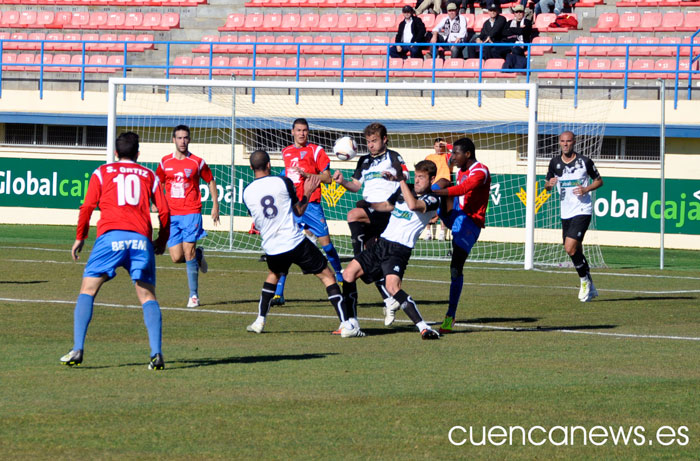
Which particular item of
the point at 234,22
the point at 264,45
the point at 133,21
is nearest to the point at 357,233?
the point at 264,45

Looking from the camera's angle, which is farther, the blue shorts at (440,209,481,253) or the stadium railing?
the stadium railing

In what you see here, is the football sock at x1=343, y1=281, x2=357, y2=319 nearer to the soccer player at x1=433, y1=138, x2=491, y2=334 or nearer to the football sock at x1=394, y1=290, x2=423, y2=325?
the football sock at x1=394, y1=290, x2=423, y2=325

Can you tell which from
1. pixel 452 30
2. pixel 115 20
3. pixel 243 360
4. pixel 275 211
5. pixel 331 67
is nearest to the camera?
pixel 243 360

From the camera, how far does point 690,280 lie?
1748 centimetres

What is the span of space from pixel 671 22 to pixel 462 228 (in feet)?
60.8

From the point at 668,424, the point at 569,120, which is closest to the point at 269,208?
the point at 668,424

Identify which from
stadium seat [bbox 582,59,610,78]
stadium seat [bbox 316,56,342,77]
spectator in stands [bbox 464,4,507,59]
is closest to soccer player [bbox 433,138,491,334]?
stadium seat [bbox 582,59,610,78]

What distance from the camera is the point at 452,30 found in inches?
1115

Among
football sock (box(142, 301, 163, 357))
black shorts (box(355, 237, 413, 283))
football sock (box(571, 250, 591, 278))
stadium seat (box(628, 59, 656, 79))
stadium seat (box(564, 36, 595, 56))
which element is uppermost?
stadium seat (box(564, 36, 595, 56))

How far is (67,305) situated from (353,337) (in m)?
3.93

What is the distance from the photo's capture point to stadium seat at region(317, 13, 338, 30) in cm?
3109

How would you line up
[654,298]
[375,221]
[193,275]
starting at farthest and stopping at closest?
[654,298], [193,275], [375,221]

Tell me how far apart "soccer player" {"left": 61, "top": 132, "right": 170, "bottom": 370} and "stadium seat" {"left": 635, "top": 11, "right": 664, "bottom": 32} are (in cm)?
2185

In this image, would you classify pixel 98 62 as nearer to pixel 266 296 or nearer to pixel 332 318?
pixel 332 318
